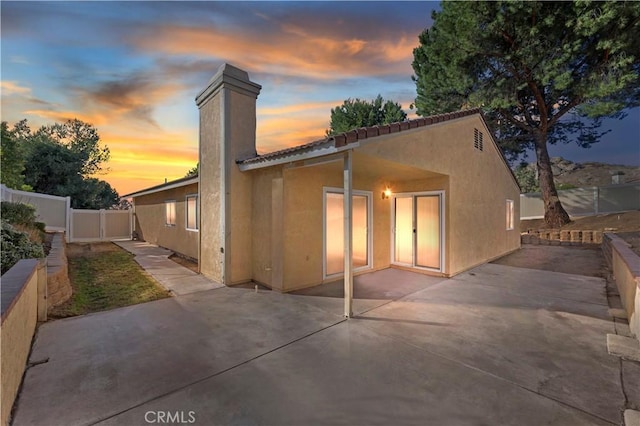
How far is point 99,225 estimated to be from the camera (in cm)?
1772

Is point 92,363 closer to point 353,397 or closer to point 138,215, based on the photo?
point 353,397

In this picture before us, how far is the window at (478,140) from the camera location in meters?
9.14

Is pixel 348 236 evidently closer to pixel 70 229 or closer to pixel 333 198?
pixel 333 198

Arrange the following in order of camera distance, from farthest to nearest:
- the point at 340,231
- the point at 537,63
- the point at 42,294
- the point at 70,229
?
the point at 70,229 → the point at 537,63 → the point at 340,231 → the point at 42,294

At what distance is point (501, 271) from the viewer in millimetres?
8672

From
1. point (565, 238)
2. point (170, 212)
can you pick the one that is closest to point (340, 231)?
point (170, 212)

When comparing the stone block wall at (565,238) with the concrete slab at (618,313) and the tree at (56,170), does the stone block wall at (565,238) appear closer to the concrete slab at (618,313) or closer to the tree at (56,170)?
the concrete slab at (618,313)

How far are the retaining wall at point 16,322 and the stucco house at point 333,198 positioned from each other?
3369mm

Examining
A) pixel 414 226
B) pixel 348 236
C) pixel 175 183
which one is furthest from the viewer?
pixel 175 183

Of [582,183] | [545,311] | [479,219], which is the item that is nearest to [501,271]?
[479,219]

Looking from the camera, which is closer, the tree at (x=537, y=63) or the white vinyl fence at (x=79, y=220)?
the tree at (x=537, y=63)

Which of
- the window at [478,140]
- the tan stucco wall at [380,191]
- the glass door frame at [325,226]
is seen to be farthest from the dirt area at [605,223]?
the glass door frame at [325,226]

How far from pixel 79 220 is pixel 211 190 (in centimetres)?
1492

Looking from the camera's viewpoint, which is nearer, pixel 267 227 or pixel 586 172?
pixel 267 227
